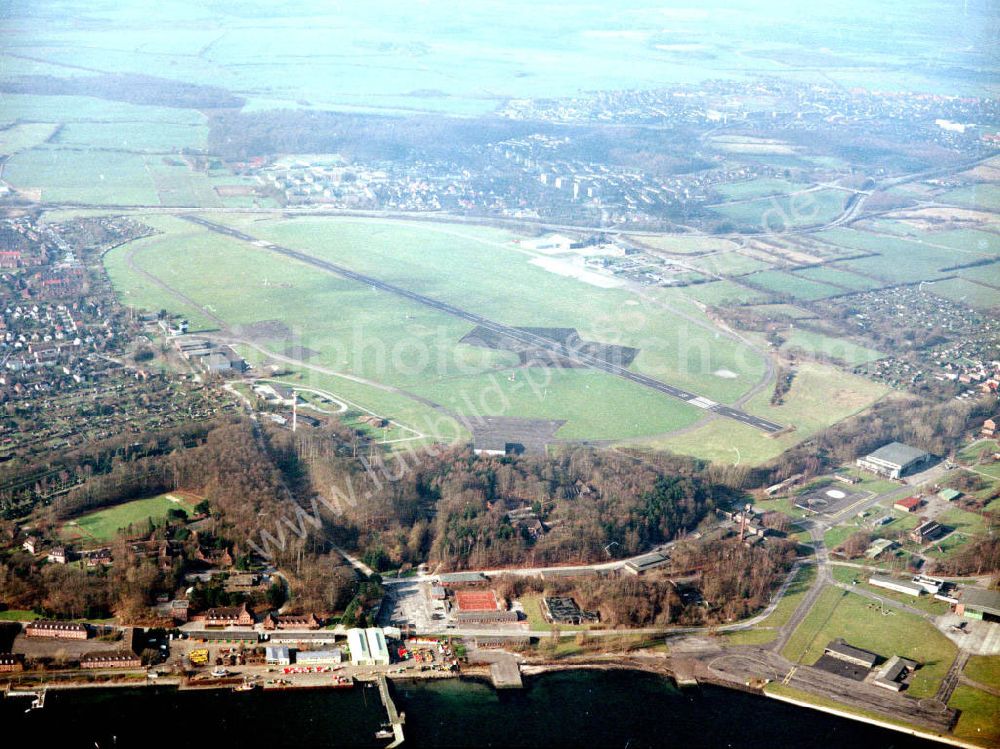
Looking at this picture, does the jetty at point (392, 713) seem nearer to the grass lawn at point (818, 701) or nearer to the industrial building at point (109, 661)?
the industrial building at point (109, 661)

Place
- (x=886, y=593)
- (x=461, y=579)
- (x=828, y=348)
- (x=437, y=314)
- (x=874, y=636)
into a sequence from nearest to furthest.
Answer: (x=874, y=636) → (x=461, y=579) → (x=886, y=593) → (x=828, y=348) → (x=437, y=314)

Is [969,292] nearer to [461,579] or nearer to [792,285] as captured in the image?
[792,285]

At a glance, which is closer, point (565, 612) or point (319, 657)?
point (319, 657)

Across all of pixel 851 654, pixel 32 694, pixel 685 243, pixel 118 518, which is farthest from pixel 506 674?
pixel 685 243

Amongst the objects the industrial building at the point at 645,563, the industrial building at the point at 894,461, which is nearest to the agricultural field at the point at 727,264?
the industrial building at the point at 894,461

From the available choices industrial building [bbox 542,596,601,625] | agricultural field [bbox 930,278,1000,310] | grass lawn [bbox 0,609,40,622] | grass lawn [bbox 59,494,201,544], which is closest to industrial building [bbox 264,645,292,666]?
grass lawn [bbox 0,609,40,622]

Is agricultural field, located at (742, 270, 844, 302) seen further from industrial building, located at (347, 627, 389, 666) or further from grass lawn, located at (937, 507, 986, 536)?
industrial building, located at (347, 627, 389, 666)

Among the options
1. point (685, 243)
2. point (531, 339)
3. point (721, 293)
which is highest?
point (685, 243)
